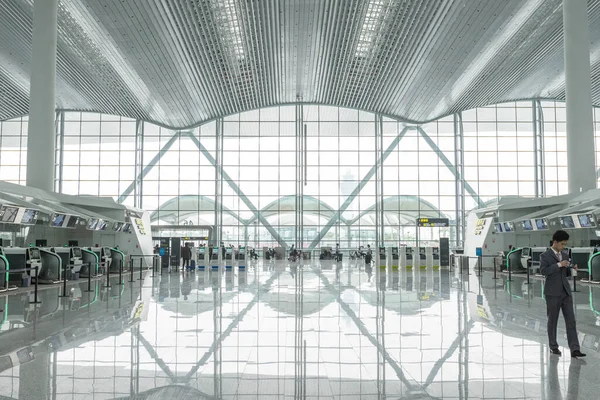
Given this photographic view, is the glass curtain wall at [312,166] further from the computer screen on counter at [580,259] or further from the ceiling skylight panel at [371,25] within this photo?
the computer screen on counter at [580,259]

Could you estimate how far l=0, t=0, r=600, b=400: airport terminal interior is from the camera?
232 inches

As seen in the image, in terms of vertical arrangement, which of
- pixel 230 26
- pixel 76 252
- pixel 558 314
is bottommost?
pixel 558 314

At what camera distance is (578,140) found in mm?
23219

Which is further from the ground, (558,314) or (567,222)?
(567,222)

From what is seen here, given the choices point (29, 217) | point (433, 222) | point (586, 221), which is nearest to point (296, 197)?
point (433, 222)

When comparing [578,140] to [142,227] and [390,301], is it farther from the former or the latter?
[142,227]

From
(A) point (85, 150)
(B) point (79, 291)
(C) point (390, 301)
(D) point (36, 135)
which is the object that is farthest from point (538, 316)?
(A) point (85, 150)

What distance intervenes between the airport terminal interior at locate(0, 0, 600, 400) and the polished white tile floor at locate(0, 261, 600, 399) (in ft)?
0.15

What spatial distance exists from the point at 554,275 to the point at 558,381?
1619 mm

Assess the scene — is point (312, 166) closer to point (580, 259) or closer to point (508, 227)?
point (508, 227)

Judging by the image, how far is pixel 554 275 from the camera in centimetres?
625

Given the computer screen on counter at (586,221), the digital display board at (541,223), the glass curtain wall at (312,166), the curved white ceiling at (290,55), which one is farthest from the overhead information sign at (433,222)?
the computer screen on counter at (586,221)

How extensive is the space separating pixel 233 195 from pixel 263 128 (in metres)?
6.34

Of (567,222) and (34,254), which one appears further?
(567,222)
